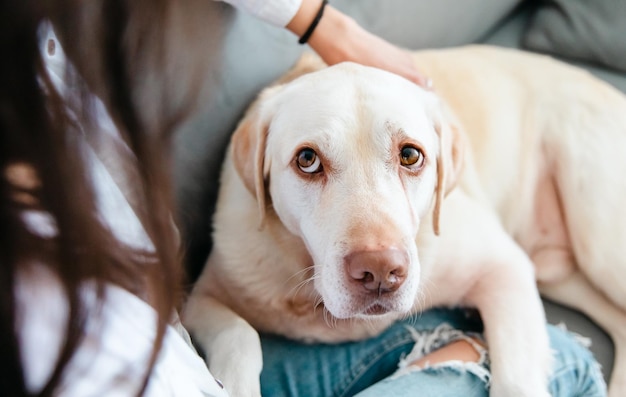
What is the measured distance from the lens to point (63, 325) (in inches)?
26.8

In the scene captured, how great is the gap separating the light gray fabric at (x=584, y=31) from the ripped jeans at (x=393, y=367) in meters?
0.98

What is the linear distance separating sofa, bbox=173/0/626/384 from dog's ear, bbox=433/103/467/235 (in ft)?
1.50

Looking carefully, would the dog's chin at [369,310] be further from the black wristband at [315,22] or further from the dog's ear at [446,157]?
the black wristband at [315,22]

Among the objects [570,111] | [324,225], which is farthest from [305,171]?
[570,111]

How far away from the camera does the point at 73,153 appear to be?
2.25 feet

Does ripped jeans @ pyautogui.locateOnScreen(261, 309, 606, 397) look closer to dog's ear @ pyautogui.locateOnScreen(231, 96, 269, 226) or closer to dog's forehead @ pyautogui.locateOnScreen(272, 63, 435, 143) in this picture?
dog's ear @ pyautogui.locateOnScreen(231, 96, 269, 226)

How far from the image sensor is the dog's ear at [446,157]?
1.24 metres

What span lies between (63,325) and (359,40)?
3.06 ft

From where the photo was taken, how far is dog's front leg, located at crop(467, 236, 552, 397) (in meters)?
1.21

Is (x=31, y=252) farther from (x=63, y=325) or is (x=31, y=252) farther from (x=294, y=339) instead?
(x=294, y=339)

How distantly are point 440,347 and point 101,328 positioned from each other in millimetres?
822

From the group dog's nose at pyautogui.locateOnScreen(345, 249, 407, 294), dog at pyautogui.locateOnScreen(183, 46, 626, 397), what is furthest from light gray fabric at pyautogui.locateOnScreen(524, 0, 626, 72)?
dog's nose at pyautogui.locateOnScreen(345, 249, 407, 294)

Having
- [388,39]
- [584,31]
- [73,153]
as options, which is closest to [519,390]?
[73,153]

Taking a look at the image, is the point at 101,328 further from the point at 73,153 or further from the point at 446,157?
the point at 446,157
